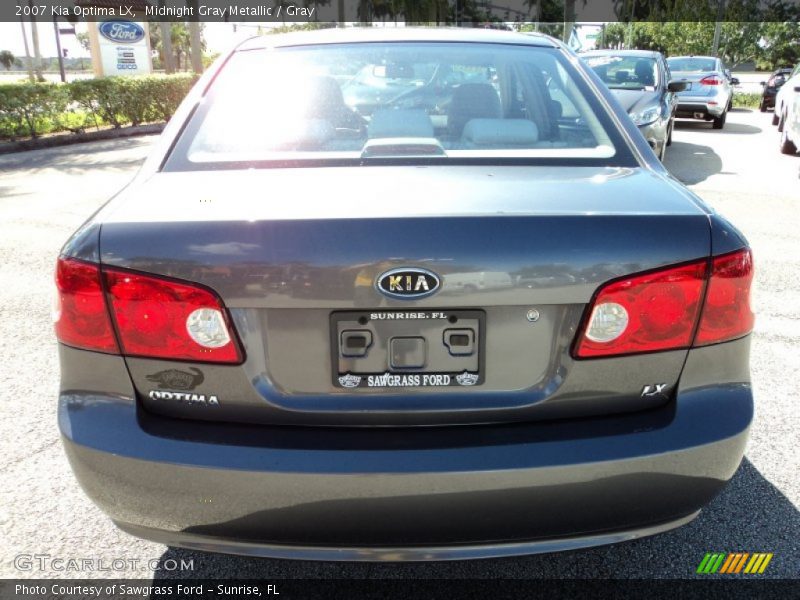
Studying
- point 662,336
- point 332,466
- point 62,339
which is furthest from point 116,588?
point 662,336

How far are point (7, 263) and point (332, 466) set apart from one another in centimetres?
530

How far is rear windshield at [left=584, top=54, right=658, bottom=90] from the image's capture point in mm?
10938

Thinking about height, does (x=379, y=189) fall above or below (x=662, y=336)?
above

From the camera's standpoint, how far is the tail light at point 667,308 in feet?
5.53

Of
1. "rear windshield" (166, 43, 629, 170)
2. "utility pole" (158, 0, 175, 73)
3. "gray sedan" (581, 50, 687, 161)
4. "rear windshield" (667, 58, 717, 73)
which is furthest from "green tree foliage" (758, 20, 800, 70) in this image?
"rear windshield" (166, 43, 629, 170)

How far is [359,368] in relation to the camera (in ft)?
→ 5.61

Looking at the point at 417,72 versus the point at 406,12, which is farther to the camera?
the point at 406,12

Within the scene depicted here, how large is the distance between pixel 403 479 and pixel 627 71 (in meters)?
11.2

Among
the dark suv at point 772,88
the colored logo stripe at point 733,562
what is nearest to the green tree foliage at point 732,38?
the dark suv at point 772,88

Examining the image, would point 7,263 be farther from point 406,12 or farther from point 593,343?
point 406,12

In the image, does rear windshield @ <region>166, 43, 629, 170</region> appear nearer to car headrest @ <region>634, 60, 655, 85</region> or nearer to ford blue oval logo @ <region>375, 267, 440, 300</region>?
ford blue oval logo @ <region>375, 267, 440, 300</region>

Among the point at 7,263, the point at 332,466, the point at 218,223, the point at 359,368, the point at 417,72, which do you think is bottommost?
the point at 7,263

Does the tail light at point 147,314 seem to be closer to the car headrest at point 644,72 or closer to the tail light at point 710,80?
the car headrest at point 644,72

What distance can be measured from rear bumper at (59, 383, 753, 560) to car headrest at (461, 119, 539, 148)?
1.05m
